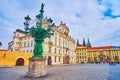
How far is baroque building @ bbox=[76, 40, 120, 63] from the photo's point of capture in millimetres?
94037

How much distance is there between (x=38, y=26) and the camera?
1351 cm

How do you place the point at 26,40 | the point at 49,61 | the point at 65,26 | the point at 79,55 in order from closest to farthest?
the point at 49,61
the point at 26,40
the point at 65,26
the point at 79,55

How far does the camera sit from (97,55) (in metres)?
105

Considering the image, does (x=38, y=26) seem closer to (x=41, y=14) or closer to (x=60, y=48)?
(x=41, y=14)

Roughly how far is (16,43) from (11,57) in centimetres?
1706

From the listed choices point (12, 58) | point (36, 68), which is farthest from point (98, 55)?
point (36, 68)

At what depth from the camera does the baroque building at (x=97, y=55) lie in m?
94.0

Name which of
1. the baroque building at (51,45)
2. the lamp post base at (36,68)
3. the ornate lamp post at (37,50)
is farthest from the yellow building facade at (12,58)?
the lamp post base at (36,68)

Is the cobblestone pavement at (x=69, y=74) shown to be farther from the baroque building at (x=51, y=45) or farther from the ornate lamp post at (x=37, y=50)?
the baroque building at (x=51, y=45)

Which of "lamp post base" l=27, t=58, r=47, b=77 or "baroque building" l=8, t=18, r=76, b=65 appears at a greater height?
"baroque building" l=8, t=18, r=76, b=65

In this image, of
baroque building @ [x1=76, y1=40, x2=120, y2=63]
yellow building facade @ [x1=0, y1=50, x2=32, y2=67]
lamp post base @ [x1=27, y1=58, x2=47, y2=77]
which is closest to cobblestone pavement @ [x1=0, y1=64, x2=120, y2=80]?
lamp post base @ [x1=27, y1=58, x2=47, y2=77]

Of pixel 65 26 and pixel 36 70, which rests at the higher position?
pixel 65 26

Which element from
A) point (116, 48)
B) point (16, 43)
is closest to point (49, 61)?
point (16, 43)

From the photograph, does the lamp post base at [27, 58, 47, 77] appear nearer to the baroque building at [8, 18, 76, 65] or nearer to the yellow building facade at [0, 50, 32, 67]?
the yellow building facade at [0, 50, 32, 67]
